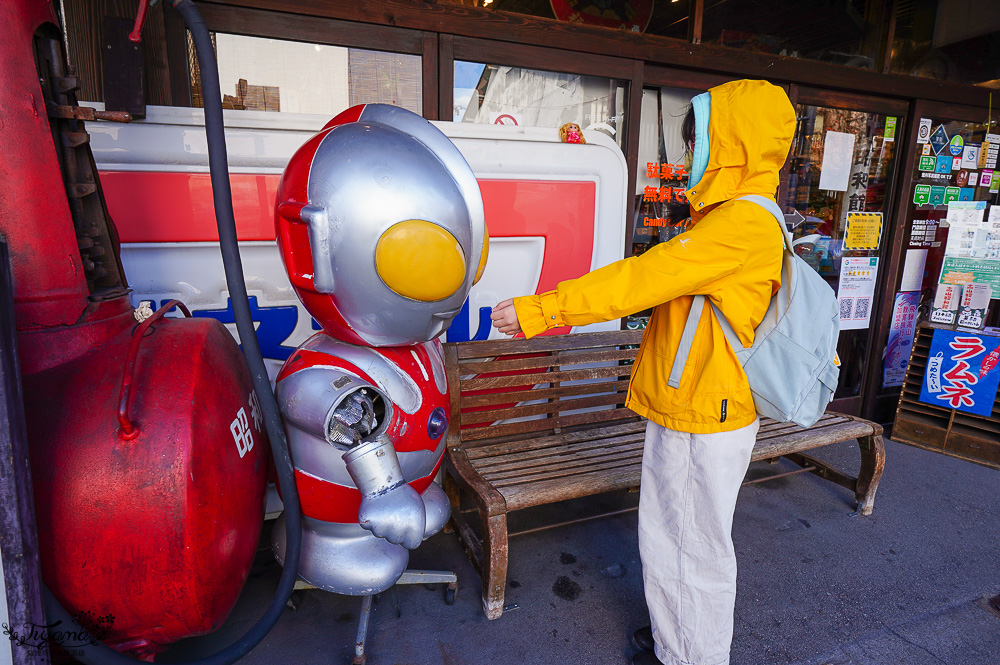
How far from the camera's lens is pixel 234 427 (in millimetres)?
1370

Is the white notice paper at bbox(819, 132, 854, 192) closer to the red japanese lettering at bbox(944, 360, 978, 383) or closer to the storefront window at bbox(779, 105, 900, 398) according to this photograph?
the storefront window at bbox(779, 105, 900, 398)

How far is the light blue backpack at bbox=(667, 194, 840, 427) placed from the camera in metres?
1.48

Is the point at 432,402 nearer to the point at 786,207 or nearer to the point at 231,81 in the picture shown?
the point at 231,81

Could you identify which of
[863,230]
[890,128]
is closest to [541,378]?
[863,230]

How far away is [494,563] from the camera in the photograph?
1884 millimetres

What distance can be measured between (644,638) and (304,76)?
2.60 metres

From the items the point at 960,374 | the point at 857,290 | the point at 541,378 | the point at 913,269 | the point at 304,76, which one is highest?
the point at 304,76

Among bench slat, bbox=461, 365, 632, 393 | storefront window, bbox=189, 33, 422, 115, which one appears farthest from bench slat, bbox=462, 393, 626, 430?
storefront window, bbox=189, 33, 422, 115

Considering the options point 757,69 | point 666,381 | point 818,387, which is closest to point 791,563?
point 818,387

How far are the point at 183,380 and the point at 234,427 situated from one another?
0.62 ft

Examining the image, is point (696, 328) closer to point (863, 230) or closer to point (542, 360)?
point (542, 360)

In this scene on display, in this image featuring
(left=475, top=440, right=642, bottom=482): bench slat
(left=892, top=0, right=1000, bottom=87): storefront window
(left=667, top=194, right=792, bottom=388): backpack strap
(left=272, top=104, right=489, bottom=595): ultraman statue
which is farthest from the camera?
(left=892, top=0, right=1000, bottom=87): storefront window

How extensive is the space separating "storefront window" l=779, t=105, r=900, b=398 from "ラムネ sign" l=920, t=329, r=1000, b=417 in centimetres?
47

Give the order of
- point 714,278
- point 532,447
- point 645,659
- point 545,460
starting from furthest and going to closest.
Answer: point 532,447, point 545,460, point 645,659, point 714,278
